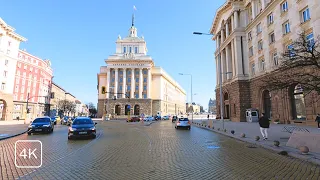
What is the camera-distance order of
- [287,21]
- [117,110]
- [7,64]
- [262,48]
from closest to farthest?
[287,21], [262,48], [7,64], [117,110]

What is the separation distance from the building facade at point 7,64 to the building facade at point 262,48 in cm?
5107

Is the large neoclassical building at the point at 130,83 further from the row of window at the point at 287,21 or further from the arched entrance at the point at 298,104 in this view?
the arched entrance at the point at 298,104

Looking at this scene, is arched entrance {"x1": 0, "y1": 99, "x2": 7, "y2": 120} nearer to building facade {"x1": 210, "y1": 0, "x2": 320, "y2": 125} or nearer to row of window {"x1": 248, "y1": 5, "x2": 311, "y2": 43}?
building facade {"x1": 210, "y1": 0, "x2": 320, "y2": 125}

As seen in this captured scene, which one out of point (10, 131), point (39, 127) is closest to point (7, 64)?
point (10, 131)

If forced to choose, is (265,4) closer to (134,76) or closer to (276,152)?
(276,152)

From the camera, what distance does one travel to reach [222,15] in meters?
45.1

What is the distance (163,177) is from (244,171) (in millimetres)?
2552

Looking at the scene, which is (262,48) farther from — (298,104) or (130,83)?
(130,83)

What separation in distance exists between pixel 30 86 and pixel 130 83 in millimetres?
36110

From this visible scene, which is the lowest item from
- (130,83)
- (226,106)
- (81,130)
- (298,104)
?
(81,130)

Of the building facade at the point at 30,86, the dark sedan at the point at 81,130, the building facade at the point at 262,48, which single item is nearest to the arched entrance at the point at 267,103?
the building facade at the point at 262,48

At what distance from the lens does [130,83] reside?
85750mm

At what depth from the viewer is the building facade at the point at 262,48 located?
78.2 ft

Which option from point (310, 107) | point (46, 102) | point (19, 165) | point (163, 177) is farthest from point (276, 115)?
point (46, 102)
